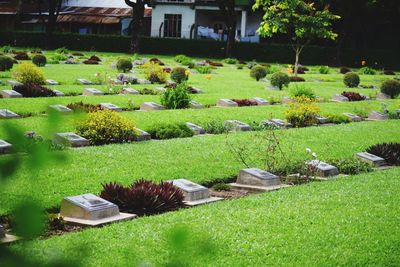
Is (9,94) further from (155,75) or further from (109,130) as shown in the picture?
(155,75)

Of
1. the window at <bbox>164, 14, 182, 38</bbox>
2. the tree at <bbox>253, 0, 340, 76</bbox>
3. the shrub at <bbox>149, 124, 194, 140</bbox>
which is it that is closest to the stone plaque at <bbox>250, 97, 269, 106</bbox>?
the shrub at <bbox>149, 124, 194, 140</bbox>

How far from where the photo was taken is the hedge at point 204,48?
49281 mm

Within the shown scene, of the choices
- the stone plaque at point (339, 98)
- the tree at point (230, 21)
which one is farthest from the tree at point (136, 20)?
the stone plaque at point (339, 98)

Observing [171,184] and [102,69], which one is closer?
[171,184]

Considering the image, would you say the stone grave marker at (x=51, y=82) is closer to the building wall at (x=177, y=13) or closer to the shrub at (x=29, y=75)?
the shrub at (x=29, y=75)

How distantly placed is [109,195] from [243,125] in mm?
8019

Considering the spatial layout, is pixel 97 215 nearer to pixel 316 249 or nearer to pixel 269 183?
pixel 316 249

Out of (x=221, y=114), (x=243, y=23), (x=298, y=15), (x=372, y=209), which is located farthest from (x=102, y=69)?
(x=243, y=23)

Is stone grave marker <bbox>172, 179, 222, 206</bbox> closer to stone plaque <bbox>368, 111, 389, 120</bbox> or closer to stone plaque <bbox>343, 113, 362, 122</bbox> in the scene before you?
stone plaque <bbox>343, 113, 362, 122</bbox>

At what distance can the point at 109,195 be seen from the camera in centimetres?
829

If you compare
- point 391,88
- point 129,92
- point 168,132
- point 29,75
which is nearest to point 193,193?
point 168,132

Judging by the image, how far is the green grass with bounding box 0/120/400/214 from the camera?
9359 mm

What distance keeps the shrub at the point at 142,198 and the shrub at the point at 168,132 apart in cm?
557

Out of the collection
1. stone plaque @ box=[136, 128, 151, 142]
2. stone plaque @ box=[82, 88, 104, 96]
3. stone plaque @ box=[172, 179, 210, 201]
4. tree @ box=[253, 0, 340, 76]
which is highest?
tree @ box=[253, 0, 340, 76]
